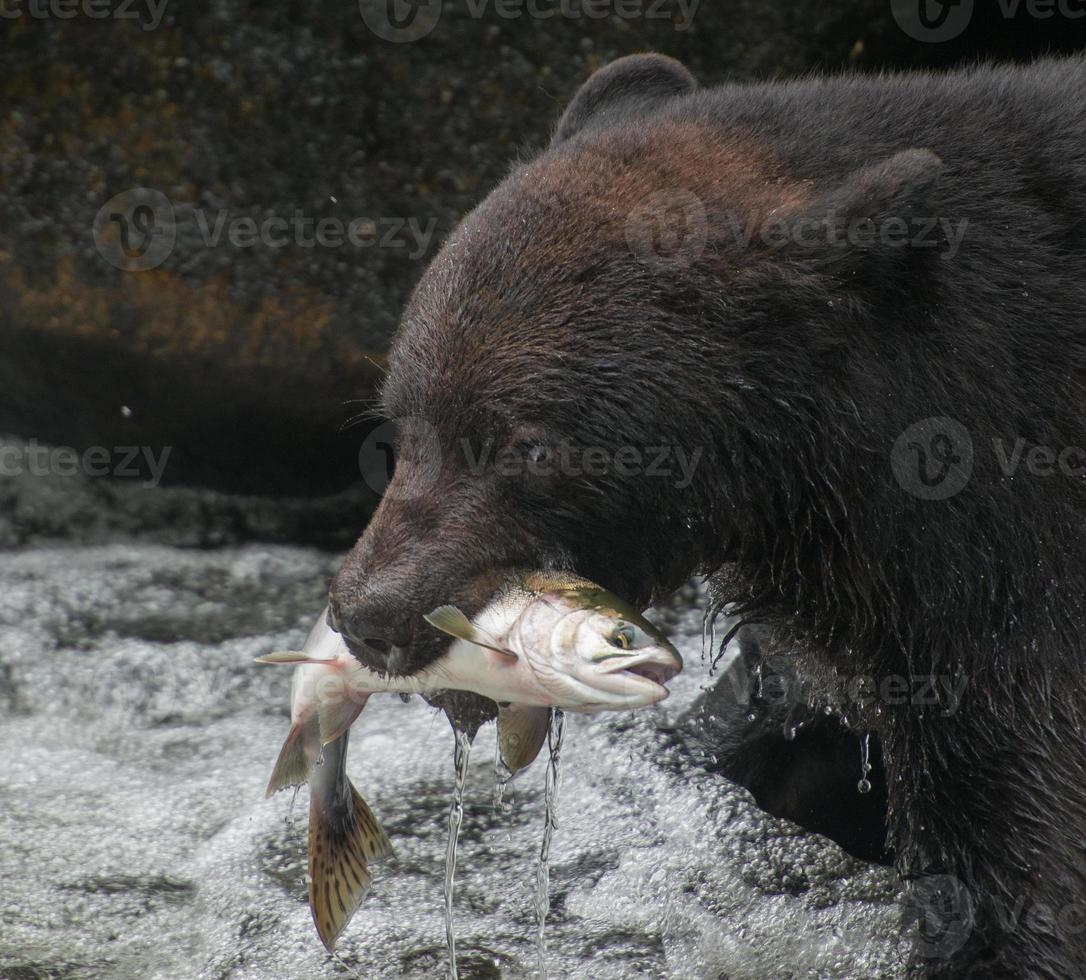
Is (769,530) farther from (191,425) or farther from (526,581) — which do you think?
(191,425)

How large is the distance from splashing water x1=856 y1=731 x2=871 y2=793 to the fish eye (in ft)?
5.23

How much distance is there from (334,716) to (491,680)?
571 millimetres

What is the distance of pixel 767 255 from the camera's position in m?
3.90

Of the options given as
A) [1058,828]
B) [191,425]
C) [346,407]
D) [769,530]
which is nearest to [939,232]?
[769,530]

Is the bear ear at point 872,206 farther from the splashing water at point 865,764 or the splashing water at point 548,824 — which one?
the splashing water at point 865,764

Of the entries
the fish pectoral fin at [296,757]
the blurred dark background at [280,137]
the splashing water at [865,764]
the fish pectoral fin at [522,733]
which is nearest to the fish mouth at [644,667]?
the fish pectoral fin at [522,733]

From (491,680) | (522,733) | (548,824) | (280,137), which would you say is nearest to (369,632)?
(491,680)

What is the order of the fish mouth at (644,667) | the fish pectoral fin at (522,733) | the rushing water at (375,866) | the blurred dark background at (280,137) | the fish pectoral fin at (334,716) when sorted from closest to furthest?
the fish mouth at (644,667), the fish pectoral fin at (522,733), the fish pectoral fin at (334,716), the rushing water at (375,866), the blurred dark background at (280,137)

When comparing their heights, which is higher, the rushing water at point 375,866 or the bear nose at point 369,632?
the bear nose at point 369,632

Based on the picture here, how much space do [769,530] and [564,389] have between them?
74cm

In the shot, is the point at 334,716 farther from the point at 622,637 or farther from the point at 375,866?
the point at 375,866

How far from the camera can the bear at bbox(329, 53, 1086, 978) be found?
12.7 feet

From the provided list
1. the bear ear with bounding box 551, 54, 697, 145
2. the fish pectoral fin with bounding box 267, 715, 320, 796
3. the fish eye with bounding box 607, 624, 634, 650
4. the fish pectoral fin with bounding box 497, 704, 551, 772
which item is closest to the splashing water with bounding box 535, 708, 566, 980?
the fish pectoral fin with bounding box 497, 704, 551, 772

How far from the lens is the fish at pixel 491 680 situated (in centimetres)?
349
